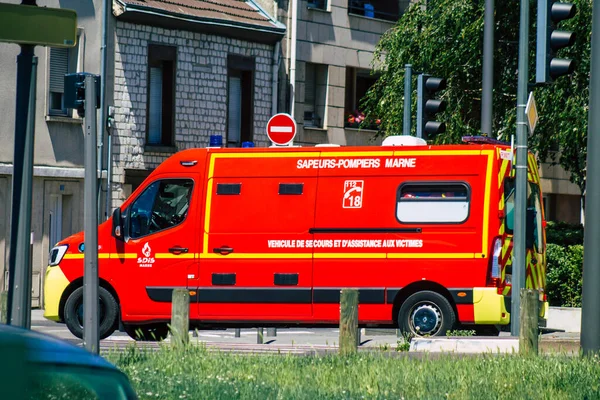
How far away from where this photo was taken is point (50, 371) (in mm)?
3680

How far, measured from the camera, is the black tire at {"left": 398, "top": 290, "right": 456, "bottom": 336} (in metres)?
15.8

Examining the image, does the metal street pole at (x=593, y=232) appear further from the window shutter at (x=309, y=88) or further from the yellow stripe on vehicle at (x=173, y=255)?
the window shutter at (x=309, y=88)

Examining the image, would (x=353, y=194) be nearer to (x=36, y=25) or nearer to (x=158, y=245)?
(x=158, y=245)

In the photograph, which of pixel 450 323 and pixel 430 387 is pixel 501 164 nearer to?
pixel 450 323

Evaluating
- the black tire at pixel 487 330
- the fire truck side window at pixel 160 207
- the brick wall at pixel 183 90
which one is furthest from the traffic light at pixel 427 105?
the brick wall at pixel 183 90

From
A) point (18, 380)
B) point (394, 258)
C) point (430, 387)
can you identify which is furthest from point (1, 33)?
point (394, 258)

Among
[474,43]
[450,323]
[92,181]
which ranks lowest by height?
[450,323]

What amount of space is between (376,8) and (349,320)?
25.1m

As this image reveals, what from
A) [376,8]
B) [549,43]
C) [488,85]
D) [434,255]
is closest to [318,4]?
[376,8]

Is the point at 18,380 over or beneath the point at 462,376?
over

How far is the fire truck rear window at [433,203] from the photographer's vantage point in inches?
616

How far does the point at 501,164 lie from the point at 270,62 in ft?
58.3

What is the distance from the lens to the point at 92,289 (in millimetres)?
10539

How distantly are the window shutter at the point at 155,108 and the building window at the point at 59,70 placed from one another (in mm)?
2186
